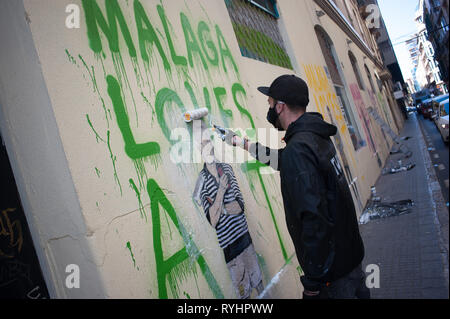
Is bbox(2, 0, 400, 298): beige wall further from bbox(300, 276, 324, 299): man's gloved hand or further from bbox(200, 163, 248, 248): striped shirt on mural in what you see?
bbox(300, 276, 324, 299): man's gloved hand

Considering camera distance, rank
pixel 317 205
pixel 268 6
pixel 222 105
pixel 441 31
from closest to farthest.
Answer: pixel 317 205 → pixel 441 31 → pixel 222 105 → pixel 268 6

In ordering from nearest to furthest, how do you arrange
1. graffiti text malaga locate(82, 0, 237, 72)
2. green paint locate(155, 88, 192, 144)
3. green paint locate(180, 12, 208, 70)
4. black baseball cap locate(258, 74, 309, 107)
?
1. graffiti text malaga locate(82, 0, 237, 72)
2. black baseball cap locate(258, 74, 309, 107)
3. green paint locate(155, 88, 192, 144)
4. green paint locate(180, 12, 208, 70)

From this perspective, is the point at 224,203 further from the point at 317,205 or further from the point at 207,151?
the point at 317,205

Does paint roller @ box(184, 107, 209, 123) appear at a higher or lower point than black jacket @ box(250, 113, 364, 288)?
higher

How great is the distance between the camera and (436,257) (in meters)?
3.71

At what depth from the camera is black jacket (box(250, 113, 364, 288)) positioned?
1.83m

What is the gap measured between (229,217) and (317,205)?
3.50 feet

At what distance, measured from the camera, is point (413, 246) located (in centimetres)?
429

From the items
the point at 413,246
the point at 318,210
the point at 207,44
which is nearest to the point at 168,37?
the point at 207,44

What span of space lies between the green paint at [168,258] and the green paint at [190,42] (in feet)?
4.41

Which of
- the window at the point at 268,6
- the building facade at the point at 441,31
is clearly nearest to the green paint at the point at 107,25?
the building facade at the point at 441,31

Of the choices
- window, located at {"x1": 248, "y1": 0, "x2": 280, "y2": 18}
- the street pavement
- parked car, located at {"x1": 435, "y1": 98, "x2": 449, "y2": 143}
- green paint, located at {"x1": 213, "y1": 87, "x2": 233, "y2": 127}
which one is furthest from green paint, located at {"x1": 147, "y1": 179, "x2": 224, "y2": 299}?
parked car, located at {"x1": 435, "y1": 98, "x2": 449, "y2": 143}

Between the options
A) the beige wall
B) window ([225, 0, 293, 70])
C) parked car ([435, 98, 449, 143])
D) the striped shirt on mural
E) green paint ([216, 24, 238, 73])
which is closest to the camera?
the beige wall

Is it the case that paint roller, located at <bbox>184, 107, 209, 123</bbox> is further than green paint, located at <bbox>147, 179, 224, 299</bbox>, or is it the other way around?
paint roller, located at <bbox>184, 107, 209, 123</bbox>
